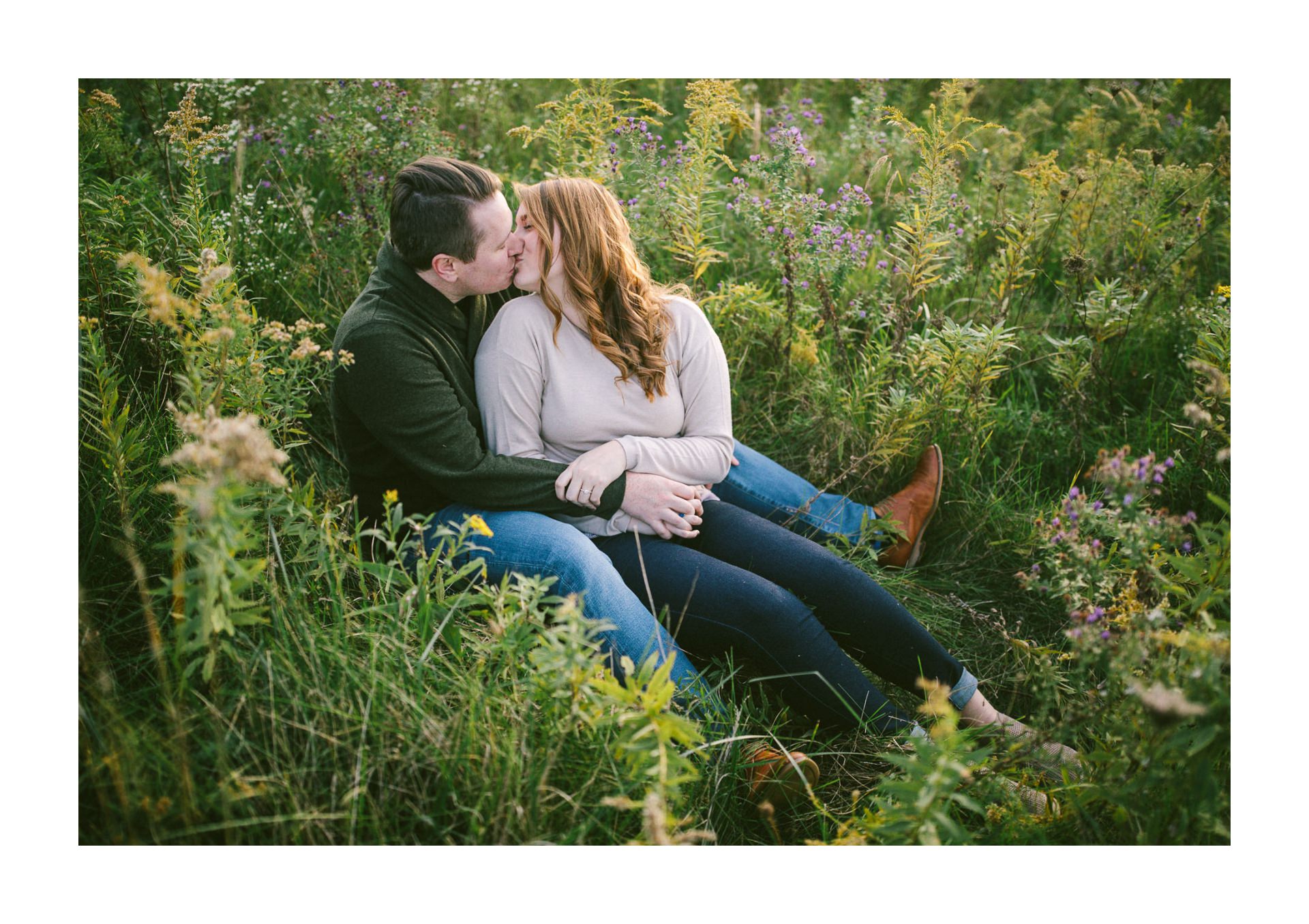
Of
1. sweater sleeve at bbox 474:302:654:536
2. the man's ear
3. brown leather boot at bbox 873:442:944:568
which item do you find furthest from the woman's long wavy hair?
brown leather boot at bbox 873:442:944:568

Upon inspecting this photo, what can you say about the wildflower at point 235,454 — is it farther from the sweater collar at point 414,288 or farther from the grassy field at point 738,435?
the sweater collar at point 414,288

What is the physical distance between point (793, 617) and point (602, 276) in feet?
3.94

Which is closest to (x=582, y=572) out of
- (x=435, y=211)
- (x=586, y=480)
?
(x=586, y=480)

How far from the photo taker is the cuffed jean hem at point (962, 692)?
2.49 meters

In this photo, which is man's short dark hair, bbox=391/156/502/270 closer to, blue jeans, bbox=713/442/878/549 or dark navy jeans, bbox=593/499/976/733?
dark navy jeans, bbox=593/499/976/733

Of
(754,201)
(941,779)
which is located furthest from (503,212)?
(941,779)

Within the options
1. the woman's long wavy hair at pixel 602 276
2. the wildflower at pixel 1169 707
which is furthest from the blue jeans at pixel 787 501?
the wildflower at pixel 1169 707

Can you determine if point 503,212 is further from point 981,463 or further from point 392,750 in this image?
point 981,463

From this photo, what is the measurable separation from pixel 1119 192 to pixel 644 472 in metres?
2.62

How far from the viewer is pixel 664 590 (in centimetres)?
248

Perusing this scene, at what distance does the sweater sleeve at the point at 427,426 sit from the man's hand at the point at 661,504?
222 mm

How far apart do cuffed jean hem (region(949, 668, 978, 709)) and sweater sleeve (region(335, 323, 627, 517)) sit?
129 cm

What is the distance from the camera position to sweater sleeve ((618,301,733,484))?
2.77m

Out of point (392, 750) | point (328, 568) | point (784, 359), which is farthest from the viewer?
point (784, 359)
